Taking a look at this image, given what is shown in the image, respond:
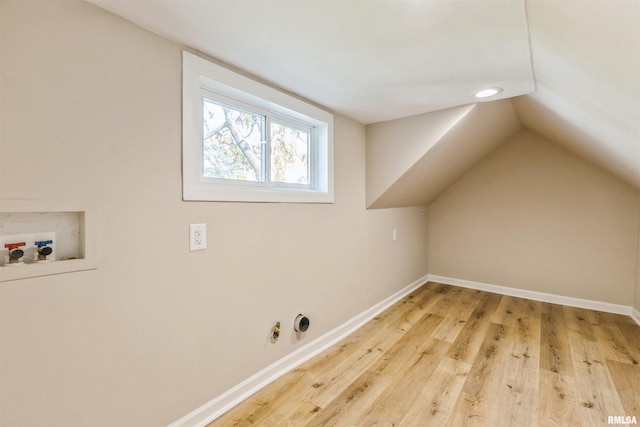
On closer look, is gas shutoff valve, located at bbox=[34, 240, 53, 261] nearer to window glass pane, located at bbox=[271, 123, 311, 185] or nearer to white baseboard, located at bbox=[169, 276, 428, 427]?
white baseboard, located at bbox=[169, 276, 428, 427]

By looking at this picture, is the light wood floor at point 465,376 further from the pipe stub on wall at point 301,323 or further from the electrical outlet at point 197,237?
the electrical outlet at point 197,237

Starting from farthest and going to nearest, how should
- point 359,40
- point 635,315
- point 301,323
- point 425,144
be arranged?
point 635,315, point 425,144, point 301,323, point 359,40

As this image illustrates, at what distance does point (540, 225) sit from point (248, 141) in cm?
336

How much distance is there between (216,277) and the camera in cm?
144

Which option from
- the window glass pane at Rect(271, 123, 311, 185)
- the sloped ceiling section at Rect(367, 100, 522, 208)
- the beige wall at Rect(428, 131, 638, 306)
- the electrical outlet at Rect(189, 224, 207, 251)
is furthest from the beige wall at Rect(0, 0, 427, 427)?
the beige wall at Rect(428, 131, 638, 306)

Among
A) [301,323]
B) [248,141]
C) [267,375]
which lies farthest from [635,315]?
[248,141]

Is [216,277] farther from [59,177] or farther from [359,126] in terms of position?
[359,126]

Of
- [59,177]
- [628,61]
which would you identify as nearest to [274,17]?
Result: [59,177]

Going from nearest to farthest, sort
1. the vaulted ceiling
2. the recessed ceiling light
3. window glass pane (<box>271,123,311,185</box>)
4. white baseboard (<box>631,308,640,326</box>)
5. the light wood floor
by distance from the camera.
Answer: the vaulted ceiling, the light wood floor, the recessed ceiling light, window glass pane (<box>271,123,311,185</box>), white baseboard (<box>631,308,640,326</box>)

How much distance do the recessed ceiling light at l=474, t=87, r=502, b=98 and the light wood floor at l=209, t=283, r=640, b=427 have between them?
184 cm

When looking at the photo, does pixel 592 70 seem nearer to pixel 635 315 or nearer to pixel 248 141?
pixel 248 141

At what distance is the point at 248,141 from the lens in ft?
5.59

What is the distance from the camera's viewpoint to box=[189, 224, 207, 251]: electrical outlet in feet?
4.37

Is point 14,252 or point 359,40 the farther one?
point 359,40
